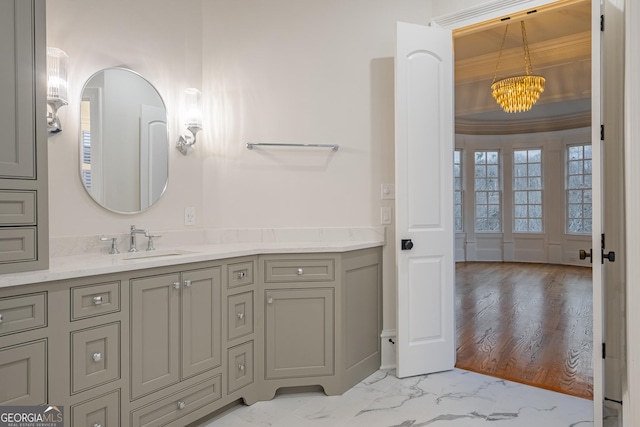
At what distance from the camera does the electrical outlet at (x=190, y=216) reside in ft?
9.30

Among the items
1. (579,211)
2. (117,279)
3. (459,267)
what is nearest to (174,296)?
(117,279)

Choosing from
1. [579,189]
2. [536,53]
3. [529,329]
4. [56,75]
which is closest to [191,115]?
[56,75]

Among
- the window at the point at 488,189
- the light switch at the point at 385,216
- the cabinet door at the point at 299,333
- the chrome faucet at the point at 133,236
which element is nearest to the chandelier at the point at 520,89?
the light switch at the point at 385,216

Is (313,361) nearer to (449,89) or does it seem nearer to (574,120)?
(449,89)

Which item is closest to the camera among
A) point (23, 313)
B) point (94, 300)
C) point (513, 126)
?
point (23, 313)

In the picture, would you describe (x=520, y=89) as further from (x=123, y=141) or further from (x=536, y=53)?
(x=123, y=141)

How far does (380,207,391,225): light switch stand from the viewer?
3033mm

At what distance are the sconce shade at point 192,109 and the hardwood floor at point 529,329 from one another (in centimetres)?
262

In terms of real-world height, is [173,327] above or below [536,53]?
below

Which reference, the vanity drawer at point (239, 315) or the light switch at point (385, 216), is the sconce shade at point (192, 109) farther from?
the light switch at point (385, 216)

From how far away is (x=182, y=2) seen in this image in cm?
283

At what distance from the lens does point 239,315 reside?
239 centimetres

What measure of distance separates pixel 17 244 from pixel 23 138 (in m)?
0.43

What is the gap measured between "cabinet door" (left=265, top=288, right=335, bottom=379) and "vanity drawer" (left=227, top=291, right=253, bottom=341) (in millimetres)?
115
